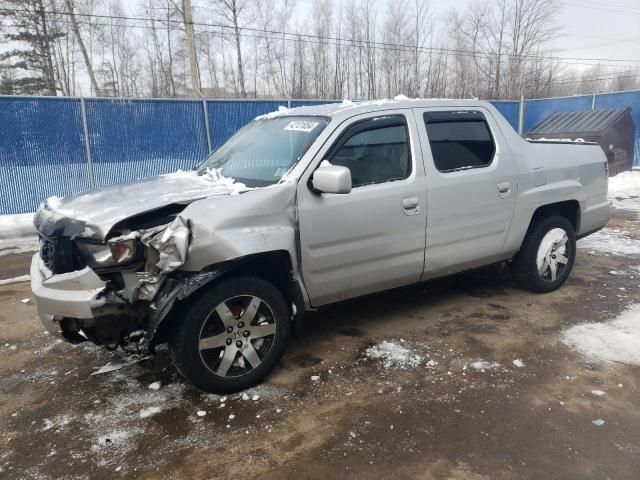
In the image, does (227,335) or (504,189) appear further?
(504,189)

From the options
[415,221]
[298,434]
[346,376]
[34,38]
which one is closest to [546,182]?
[415,221]

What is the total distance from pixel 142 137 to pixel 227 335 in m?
8.19

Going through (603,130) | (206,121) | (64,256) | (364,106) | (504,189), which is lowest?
(64,256)

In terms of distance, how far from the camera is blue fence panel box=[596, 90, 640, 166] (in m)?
13.6

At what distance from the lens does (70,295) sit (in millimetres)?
2867

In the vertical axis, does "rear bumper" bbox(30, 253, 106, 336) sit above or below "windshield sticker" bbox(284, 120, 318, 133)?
below

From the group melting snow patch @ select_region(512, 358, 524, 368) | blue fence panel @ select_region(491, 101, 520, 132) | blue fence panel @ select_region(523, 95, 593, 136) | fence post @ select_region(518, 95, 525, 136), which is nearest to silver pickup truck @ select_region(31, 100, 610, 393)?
melting snow patch @ select_region(512, 358, 524, 368)

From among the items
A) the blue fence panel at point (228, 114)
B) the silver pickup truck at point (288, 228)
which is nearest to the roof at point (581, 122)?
the blue fence panel at point (228, 114)

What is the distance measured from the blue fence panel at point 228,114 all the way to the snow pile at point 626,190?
25.1 ft

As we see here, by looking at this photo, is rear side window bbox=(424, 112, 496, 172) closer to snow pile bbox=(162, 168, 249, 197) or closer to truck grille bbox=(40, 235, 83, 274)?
snow pile bbox=(162, 168, 249, 197)

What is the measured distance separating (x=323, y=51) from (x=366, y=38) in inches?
117

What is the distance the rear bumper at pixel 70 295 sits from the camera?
9.29ft

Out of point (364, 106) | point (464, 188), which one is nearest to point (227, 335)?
point (364, 106)

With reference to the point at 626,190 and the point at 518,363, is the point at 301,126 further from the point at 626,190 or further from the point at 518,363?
the point at 626,190
